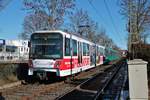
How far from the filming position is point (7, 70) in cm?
2017

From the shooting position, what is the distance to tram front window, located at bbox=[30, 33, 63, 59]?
Result: 63.4 ft

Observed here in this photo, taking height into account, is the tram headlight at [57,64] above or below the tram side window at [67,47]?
below

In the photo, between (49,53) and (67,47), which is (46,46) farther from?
(67,47)

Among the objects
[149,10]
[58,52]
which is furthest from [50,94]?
[149,10]

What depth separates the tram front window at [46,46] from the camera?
1931 centimetres

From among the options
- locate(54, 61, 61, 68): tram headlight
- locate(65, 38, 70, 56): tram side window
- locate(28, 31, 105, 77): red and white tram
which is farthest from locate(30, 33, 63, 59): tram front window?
locate(65, 38, 70, 56): tram side window

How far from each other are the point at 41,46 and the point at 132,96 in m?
10.6

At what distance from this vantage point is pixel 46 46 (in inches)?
770

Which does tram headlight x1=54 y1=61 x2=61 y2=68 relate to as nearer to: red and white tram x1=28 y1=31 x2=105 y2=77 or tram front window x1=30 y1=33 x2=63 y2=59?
red and white tram x1=28 y1=31 x2=105 y2=77

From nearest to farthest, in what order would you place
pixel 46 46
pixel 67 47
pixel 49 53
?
pixel 49 53, pixel 46 46, pixel 67 47

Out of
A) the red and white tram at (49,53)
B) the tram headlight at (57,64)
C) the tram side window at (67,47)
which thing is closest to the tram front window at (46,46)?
the red and white tram at (49,53)

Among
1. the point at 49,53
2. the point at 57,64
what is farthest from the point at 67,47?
the point at 57,64

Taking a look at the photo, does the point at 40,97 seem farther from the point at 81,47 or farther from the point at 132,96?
the point at 81,47

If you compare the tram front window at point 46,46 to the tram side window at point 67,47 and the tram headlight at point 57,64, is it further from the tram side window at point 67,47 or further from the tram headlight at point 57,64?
the tram side window at point 67,47
